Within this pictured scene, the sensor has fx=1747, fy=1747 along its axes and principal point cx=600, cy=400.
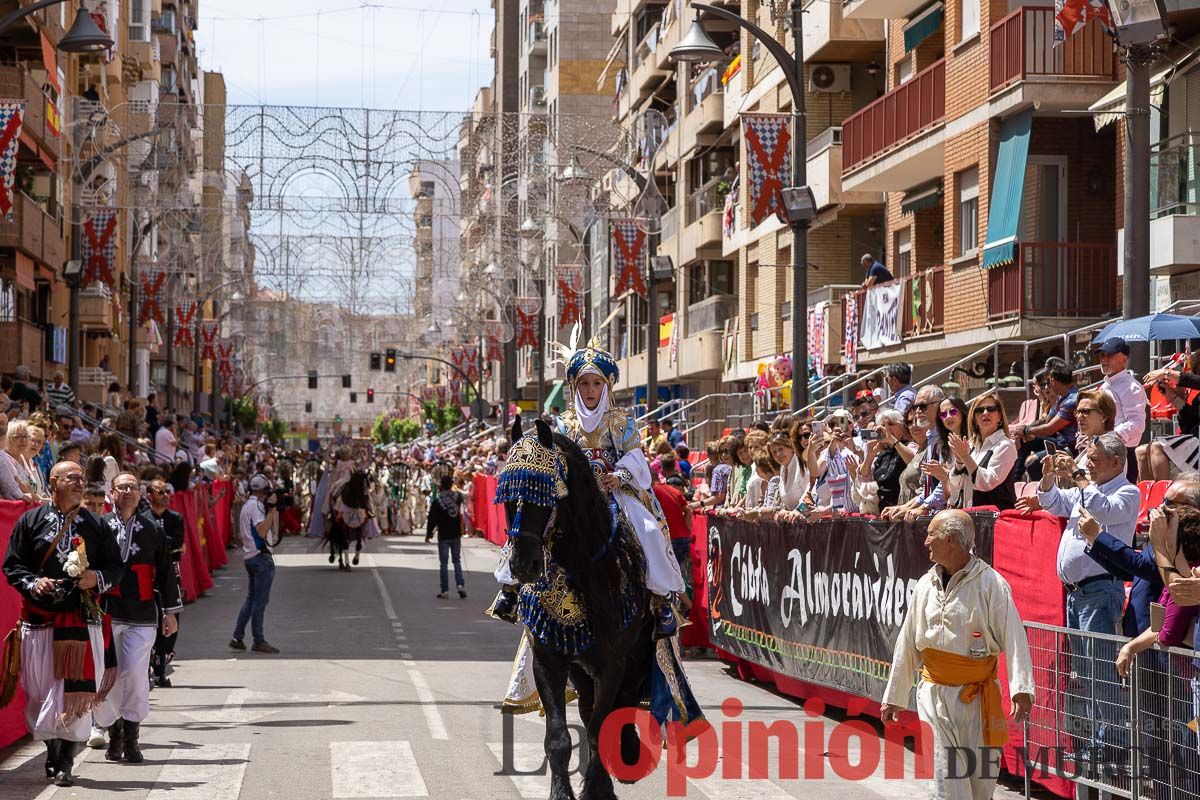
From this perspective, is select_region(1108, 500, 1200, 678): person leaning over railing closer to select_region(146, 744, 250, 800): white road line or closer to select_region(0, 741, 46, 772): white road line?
select_region(146, 744, 250, 800): white road line

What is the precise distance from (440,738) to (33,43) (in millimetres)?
32629

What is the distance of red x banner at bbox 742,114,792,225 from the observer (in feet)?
90.4

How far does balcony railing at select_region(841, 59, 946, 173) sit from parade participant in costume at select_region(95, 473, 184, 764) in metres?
18.7

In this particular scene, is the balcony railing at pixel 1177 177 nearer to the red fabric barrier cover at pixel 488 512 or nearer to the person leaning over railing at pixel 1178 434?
the person leaning over railing at pixel 1178 434

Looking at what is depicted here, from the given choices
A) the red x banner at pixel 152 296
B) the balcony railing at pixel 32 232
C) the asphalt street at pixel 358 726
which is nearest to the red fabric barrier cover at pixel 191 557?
the asphalt street at pixel 358 726

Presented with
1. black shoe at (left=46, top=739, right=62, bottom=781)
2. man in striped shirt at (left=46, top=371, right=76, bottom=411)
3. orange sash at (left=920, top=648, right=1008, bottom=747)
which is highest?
man in striped shirt at (left=46, top=371, right=76, bottom=411)

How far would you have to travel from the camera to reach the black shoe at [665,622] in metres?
9.98

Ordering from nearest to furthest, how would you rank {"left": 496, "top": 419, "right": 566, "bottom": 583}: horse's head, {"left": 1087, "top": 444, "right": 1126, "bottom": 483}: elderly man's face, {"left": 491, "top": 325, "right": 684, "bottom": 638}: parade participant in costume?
{"left": 496, "top": 419, "right": 566, "bottom": 583}: horse's head < {"left": 1087, "top": 444, "right": 1126, "bottom": 483}: elderly man's face < {"left": 491, "top": 325, "right": 684, "bottom": 638}: parade participant in costume

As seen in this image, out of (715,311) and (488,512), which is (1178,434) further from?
(488,512)

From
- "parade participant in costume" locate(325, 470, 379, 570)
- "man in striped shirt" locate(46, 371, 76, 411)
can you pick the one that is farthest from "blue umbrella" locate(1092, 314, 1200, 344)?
"man in striped shirt" locate(46, 371, 76, 411)

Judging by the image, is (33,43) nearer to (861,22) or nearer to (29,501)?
(861,22)

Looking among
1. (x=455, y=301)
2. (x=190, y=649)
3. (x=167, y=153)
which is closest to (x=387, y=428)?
(x=455, y=301)

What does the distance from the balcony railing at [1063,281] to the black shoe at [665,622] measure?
1553 cm

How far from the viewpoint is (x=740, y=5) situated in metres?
43.2
